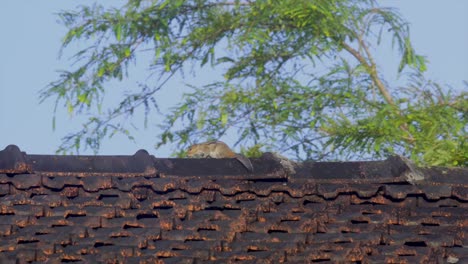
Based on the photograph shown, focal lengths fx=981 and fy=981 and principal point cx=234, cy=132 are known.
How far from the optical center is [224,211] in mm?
5762

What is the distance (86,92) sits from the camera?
1758cm

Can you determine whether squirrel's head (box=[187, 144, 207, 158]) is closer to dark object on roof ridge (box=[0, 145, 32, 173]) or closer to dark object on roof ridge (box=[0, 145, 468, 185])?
dark object on roof ridge (box=[0, 145, 468, 185])

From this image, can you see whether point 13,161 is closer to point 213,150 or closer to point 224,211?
point 224,211

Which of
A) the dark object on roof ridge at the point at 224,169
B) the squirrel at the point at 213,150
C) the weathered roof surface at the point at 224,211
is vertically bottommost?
the weathered roof surface at the point at 224,211

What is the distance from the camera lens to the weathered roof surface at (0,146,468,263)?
526 centimetres

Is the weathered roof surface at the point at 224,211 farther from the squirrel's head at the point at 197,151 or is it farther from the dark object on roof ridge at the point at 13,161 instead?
the squirrel's head at the point at 197,151

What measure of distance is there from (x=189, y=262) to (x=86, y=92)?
41.7 ft

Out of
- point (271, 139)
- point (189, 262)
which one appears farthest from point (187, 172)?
point (271, 139)

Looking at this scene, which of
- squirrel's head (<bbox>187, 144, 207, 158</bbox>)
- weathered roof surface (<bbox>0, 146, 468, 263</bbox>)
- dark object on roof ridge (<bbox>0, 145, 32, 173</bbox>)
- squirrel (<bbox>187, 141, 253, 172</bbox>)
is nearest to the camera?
weathered roof surface (<bbox>0, 146, 468, 263</bbox>)

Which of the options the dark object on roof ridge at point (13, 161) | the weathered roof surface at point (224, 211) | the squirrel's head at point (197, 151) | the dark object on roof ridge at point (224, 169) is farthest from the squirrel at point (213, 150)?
the dark object on roof ridge at point (13, 161)

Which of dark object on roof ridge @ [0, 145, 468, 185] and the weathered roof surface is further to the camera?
dark object on roof ridge @ [0, 145, 468, 185]

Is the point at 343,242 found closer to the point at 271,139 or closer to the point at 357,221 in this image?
the point at 357,221

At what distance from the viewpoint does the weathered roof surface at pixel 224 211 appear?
5258 millimetres

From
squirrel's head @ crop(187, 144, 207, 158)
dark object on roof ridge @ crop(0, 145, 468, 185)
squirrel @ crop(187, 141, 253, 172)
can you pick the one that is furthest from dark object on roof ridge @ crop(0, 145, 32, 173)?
squirrel's head @ crop(187, 144, 207, 158)
